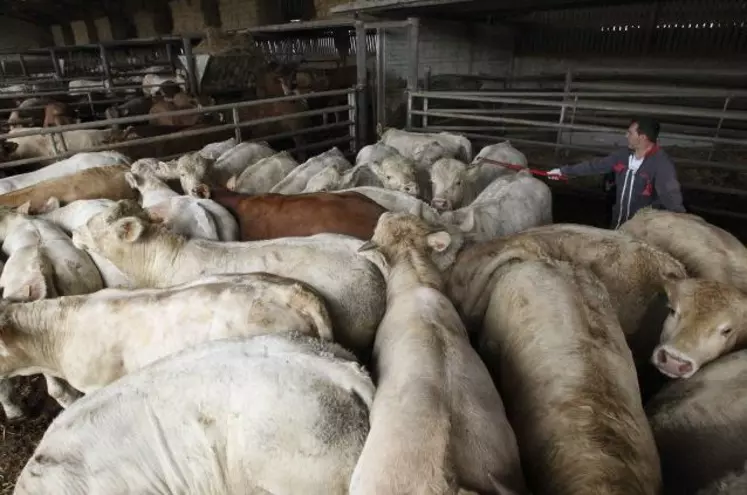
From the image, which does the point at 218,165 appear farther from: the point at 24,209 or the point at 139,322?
the point at 139,322

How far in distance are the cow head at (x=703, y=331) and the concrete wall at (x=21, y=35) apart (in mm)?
38108

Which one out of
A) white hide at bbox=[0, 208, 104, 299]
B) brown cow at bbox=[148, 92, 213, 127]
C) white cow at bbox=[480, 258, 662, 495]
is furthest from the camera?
brown cow at bbox=[148, 92, 213, 127]

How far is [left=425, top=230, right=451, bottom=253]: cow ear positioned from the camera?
314 centimetres

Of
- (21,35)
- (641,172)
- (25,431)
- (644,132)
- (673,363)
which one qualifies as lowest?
(25,431)

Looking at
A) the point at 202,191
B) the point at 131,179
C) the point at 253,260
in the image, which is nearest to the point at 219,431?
the point at 253,260

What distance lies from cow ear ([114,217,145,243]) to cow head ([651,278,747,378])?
3.54 meters

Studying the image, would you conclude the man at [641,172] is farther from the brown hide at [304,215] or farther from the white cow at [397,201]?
the brown hide at [304,215]

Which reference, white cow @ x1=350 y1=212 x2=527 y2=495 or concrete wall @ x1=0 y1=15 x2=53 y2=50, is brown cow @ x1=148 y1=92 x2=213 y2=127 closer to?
white cow @ x1=350 y1=212 x2=527 y2=495

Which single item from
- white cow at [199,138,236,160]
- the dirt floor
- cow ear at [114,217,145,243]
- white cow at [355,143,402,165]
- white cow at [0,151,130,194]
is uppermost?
cow ear at [114,217,145,243]

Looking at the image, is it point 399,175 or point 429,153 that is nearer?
point 399,175

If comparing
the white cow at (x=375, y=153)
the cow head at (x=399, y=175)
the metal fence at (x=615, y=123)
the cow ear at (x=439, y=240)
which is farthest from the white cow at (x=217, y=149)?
the cow ear at (x=439, y=240)

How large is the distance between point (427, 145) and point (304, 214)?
138 inches

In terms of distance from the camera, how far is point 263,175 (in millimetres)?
6273

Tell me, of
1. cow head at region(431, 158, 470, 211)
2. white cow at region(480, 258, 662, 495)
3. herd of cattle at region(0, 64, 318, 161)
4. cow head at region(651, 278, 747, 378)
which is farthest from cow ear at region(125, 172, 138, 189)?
cow head at region(651, 278, 747, 378)
